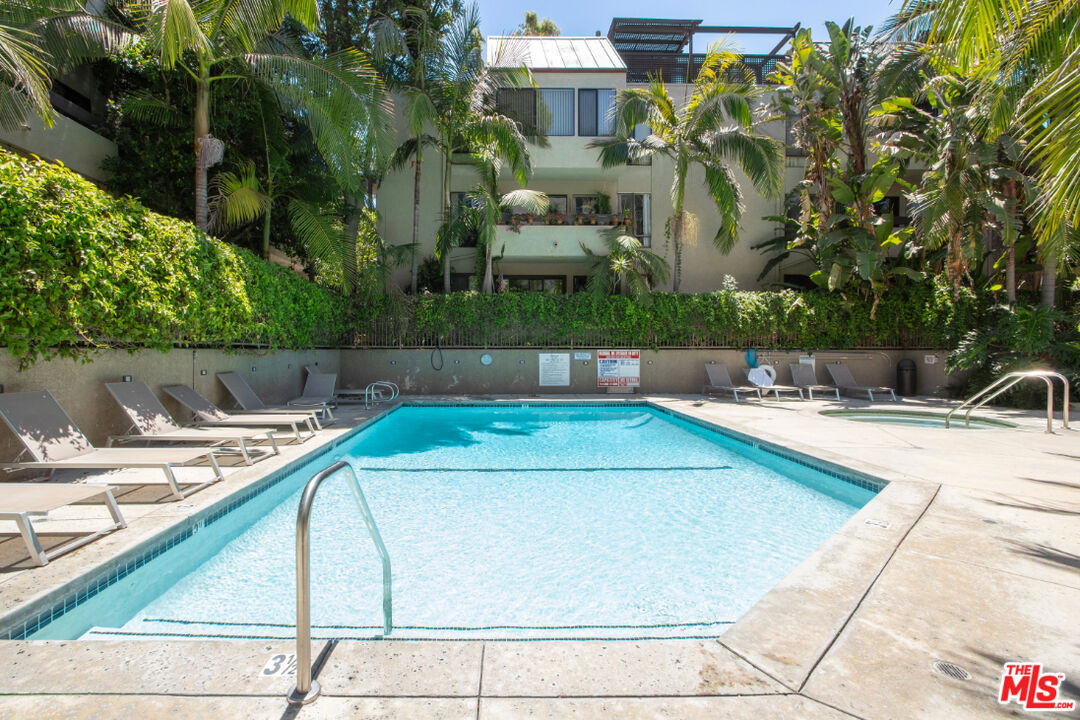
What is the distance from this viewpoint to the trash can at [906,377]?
48.2 feet

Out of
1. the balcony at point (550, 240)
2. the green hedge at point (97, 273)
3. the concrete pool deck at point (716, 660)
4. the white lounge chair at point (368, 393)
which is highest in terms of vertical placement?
the balcony at point (550, 240)

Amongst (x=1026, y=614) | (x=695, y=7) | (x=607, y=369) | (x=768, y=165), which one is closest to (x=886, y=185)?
(x=768, y=165)

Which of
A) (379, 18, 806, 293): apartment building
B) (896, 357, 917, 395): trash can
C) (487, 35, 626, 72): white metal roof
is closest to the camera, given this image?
(896, 357, 917, 395): trash can

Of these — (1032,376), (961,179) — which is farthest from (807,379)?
(1032,376)

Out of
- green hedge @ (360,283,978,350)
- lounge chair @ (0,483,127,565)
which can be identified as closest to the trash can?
green hedge @ (360,283,978,350)

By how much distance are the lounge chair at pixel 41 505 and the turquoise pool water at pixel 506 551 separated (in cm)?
43

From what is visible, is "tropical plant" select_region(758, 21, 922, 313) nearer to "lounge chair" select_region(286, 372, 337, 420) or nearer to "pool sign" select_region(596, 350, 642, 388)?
"pool sign" select_region(596, 350, 642, 388)

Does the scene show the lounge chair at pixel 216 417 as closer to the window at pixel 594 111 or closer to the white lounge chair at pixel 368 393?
the white lounge chair at pixel 368 393

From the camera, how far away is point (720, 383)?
47.6ft

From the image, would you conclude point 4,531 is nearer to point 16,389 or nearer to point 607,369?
point 16,389

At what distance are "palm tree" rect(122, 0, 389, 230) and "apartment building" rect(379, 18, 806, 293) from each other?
7008mm

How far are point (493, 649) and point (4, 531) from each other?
3.93m

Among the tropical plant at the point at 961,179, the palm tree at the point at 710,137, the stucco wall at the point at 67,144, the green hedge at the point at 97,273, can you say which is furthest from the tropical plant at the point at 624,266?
the stucco wall at the point at 67,144

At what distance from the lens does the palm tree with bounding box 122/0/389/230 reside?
686 cm
